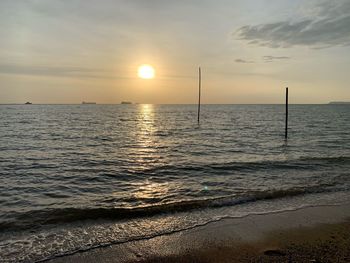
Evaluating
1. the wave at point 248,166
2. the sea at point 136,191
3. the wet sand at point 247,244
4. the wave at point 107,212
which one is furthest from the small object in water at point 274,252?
A: the wave at point 248,166

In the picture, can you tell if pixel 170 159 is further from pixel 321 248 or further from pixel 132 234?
pixel 321 248

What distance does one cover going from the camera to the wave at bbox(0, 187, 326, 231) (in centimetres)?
947

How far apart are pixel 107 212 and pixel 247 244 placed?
15.2 feet

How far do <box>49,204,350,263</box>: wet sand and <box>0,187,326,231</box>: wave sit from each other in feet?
5.89

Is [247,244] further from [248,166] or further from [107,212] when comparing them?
[248,166]

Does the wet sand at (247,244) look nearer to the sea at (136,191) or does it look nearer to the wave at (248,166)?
the sea at (136,191)

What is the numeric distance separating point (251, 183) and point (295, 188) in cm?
181

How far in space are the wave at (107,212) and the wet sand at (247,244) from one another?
5.89 ft

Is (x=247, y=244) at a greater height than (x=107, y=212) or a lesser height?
greater

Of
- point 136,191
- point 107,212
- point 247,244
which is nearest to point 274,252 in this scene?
point 247,244

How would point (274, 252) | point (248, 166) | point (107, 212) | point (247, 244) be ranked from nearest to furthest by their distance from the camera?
point (274, 252)
point (247, 244)
point (107, 212)
point (248, 166)

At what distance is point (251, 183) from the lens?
1446 centimetres

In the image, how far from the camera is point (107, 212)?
10.5 m

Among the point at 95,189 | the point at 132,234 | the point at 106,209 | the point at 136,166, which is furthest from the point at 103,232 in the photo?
the point at 136,166
